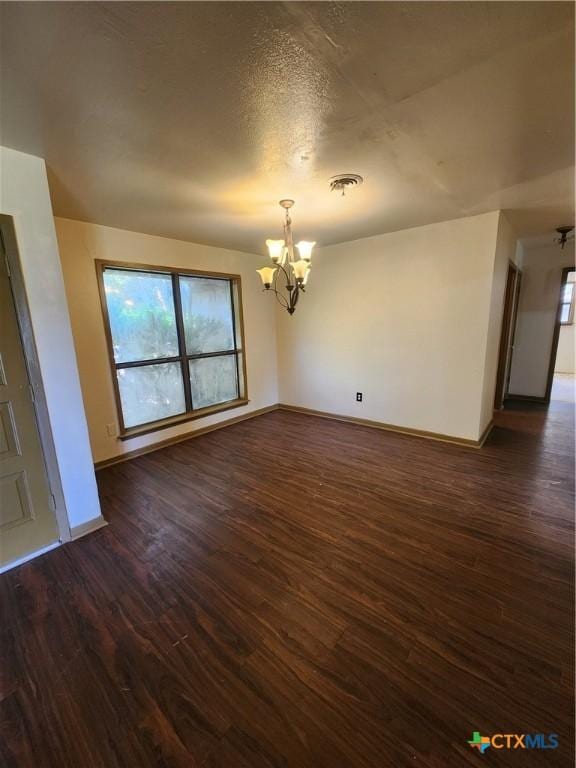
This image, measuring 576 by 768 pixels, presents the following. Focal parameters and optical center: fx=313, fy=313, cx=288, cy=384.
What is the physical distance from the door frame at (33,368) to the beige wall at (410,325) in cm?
334

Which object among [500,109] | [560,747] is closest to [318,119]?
[500,109]

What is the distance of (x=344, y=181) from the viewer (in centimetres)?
217

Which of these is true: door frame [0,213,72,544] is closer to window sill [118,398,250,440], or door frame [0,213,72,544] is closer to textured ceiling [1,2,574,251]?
textured ceiling [1,2,574,251]

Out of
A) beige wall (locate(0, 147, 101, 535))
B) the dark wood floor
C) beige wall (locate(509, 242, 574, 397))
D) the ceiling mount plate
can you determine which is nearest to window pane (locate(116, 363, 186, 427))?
the dark wood floor

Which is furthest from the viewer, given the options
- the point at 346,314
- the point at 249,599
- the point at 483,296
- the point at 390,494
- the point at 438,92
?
the point at 346,314

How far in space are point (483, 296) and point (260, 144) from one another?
264cm

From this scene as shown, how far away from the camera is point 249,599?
5.55 feet

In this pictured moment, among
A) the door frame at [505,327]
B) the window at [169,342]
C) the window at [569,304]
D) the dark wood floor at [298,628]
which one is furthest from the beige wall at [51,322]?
the window at [569,304]

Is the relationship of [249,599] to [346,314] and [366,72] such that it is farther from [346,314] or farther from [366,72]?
[346,314]

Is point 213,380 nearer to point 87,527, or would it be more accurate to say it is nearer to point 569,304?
point 87,527

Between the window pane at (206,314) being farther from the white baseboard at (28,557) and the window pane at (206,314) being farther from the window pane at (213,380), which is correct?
the white baseboard at (28,557)

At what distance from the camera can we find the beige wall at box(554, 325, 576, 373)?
6941 mm

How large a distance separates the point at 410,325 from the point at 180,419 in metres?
3.03

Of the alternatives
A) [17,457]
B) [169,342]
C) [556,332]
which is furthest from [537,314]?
[17,457]
